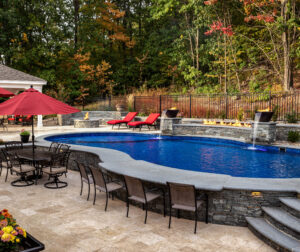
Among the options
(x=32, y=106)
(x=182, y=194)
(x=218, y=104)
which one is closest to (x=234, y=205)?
(x=182, y=194)

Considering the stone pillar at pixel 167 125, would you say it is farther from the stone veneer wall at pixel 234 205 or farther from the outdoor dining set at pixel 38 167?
the stone veneer wall at pixel 234 205

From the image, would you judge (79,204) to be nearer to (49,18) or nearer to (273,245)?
(273,245)

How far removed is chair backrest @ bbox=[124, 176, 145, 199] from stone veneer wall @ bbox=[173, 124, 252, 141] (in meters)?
8.27

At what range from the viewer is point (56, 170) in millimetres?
7277

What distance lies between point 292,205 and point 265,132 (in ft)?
24.6

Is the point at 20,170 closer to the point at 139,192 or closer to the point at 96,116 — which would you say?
the point at 139,192

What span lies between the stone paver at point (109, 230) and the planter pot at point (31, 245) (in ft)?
3.02

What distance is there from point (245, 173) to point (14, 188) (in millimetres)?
6010

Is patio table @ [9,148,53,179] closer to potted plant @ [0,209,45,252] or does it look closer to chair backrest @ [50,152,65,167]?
chair backrest @ [50,152,65,167]

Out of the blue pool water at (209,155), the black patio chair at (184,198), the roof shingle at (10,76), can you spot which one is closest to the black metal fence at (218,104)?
the blue pool water at (209,155)

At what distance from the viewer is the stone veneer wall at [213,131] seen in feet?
41.8

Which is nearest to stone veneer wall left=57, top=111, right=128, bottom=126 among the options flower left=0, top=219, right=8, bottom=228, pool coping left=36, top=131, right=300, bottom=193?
pool coping left=36, top=131, right=300, bottom=193

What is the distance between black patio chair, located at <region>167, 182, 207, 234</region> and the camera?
15.3 ft

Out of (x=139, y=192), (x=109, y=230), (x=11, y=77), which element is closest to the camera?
(x=109, y=230)
